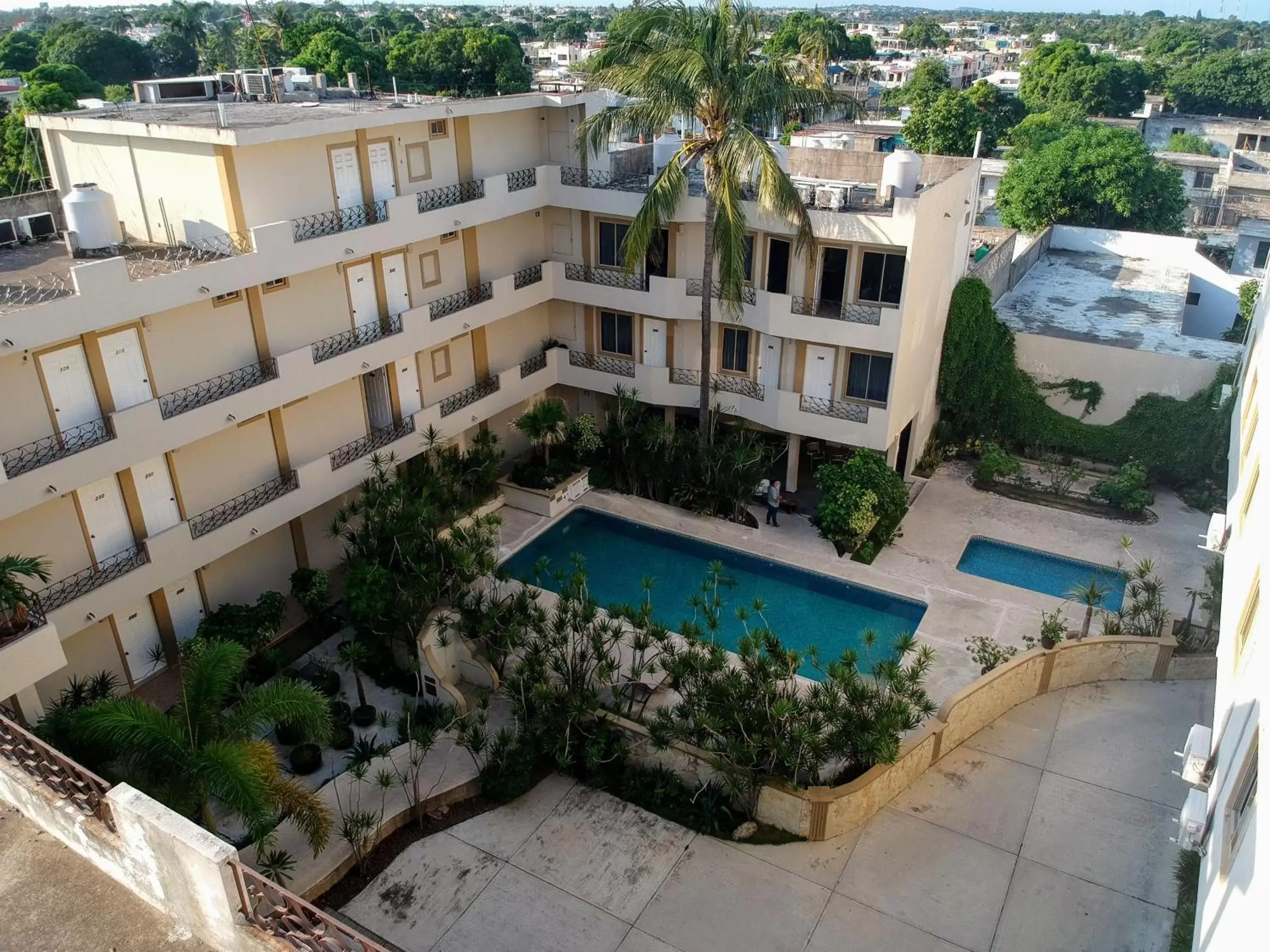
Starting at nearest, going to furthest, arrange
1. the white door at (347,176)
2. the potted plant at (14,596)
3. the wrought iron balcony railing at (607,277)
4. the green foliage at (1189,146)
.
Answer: the potted plant at (14,596) < the white door at (347,176) < the wrought iron balcony railing at (607,277) < the green foliage at (1189,146)

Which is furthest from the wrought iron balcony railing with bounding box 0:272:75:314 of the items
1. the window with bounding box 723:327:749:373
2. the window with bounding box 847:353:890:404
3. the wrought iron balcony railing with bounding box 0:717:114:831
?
the window with bounding box 847:353:890:404

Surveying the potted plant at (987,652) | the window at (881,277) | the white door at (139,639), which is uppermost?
the window at (881,277)

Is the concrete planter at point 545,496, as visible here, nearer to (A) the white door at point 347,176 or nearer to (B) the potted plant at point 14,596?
(A) the white door at point 347,176

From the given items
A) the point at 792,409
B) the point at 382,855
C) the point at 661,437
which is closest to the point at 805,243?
the point at 792,409

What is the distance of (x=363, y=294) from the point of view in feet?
77.3

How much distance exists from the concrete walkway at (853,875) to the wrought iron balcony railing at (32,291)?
455 inches

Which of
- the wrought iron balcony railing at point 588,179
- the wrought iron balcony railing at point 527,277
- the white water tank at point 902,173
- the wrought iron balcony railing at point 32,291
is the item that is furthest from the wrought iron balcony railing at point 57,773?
the white water tank at point 902,173

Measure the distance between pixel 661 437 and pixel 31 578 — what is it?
1569 centimetres

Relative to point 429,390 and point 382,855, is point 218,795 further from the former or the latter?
point 429,390

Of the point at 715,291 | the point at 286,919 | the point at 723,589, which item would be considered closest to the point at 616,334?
the point at 715,291

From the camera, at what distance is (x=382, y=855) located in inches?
658

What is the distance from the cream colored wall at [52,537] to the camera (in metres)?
17.5

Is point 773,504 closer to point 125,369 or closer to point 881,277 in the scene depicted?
point 881,277

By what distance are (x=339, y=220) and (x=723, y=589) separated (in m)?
12.8
